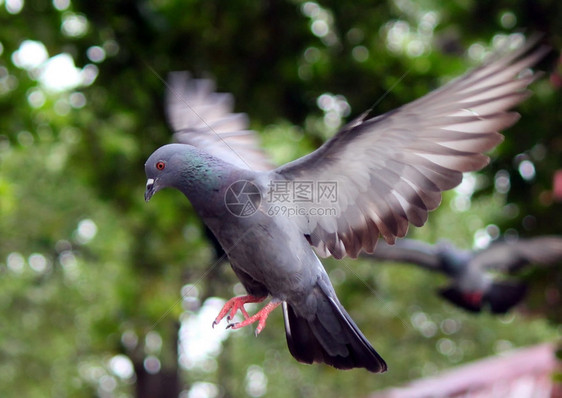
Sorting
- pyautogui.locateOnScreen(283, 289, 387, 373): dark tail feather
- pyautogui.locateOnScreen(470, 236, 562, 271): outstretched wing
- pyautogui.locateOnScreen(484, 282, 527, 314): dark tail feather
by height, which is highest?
pyautogui.locateOnScreen(283, 289, 387, 373): dark tail feather

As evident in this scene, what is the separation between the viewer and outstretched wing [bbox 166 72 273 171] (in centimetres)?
246

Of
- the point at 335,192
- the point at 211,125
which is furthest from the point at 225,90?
the point at 335,192

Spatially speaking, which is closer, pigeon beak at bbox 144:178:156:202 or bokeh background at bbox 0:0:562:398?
pigeon beak at bbox 144:178:156:202

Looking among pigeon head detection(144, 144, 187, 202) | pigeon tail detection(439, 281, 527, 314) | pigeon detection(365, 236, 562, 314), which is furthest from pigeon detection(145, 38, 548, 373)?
pigeon tail detection(439, 281, 527, 314)

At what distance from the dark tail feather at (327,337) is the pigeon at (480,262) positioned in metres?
2.87

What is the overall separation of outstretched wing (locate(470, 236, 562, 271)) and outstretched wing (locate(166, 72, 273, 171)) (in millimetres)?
2834

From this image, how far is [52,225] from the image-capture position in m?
7.57

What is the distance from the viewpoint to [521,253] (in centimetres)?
516

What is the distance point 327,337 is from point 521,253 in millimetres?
3636

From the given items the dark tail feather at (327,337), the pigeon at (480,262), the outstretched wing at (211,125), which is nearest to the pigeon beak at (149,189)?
the dark tail feather at (327,337)
